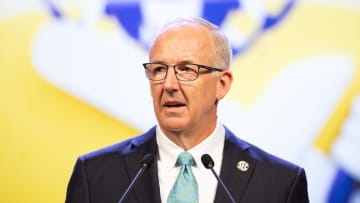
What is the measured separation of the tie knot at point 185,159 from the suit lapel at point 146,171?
0.08m

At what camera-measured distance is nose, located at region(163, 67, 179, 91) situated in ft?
5.23

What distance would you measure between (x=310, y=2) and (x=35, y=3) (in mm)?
1147

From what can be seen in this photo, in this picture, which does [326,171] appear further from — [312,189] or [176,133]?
[176,133]

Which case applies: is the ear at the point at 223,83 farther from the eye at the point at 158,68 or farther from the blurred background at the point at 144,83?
the blurred background at the point at 144,83

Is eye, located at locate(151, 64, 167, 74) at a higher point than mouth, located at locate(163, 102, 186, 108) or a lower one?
higher

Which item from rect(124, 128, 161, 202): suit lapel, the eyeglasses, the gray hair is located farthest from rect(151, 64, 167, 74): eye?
rect(124, 128, 161, 202): suit lapel

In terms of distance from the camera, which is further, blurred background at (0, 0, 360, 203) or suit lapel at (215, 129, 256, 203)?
blurred background at (0, 0, 360, 203)

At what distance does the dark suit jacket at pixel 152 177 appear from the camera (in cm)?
164

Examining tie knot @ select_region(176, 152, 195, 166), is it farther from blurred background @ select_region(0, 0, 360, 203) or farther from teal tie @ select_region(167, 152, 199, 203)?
blurred background @ select_region(0, 0, 360, 203)

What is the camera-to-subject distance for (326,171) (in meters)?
2.31

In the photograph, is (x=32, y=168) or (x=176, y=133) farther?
(x=32, y=168)

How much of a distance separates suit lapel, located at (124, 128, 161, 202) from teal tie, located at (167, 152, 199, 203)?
0.18 ft

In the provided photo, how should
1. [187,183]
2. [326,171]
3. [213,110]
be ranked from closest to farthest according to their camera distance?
[187,183]
[213,110]
[326,171]

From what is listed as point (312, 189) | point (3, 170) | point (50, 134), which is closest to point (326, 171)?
point (312, 189)
